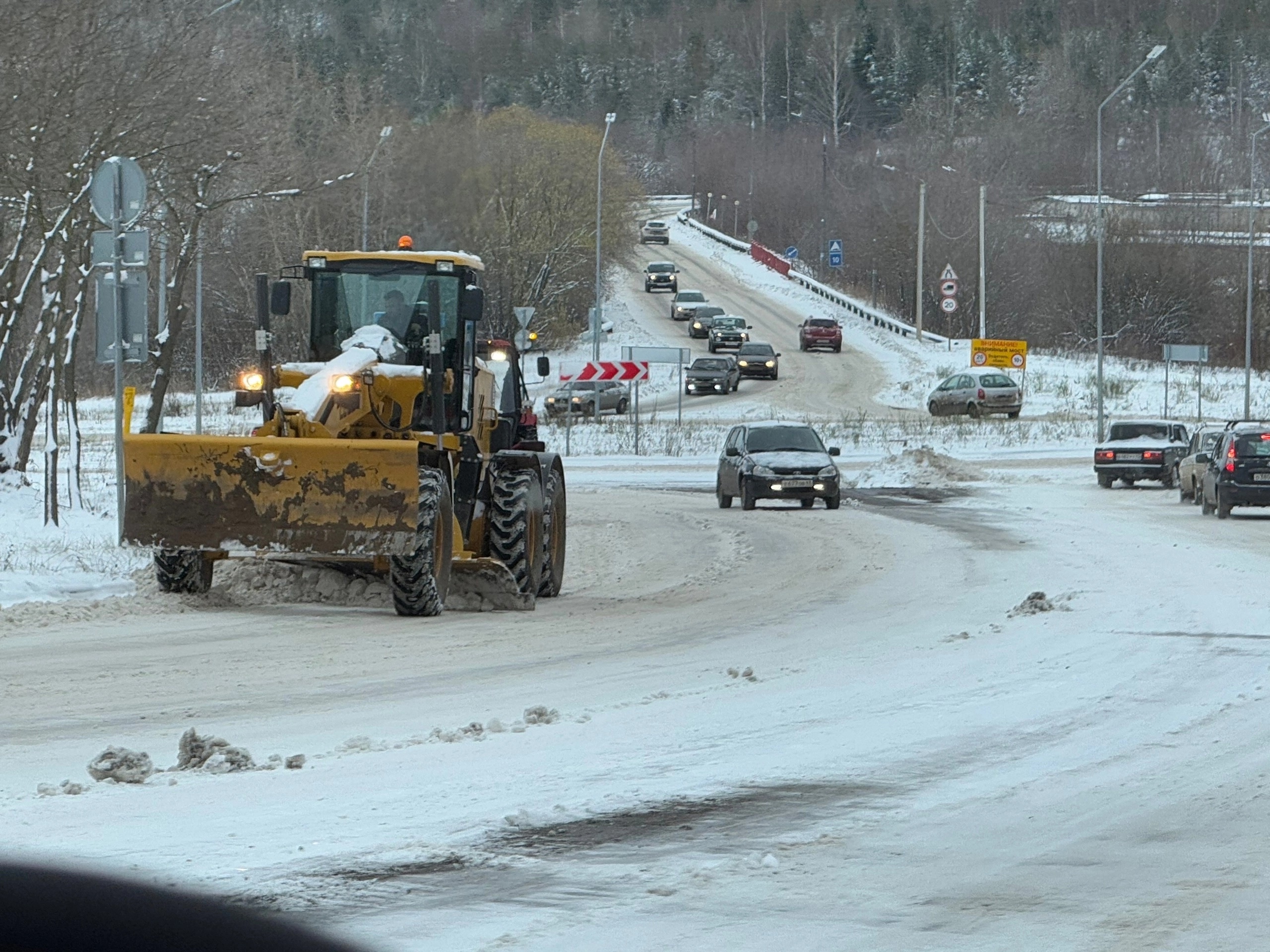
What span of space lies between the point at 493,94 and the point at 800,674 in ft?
579

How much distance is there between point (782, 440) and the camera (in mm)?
31953

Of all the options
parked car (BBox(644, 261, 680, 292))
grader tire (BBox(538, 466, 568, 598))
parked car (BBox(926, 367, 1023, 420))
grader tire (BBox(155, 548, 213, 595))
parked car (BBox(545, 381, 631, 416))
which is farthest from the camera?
parked car (BBox(644, 261, 680, 292))

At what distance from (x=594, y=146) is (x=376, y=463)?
74610 millimetres

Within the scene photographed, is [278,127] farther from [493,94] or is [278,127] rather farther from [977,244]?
[493,94]

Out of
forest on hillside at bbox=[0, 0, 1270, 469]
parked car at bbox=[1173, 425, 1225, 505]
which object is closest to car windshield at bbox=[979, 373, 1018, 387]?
forest on hillside at bbox=[0, 0, 1270, 469]

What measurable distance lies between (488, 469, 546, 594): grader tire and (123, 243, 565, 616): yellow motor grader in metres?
0.01

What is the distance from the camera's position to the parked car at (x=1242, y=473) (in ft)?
95.6

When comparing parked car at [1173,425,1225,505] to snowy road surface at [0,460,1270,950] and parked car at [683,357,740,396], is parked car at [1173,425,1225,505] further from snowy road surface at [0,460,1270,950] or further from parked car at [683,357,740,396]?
parked car at [683,357,740,396]

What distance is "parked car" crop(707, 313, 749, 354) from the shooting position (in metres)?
76.6

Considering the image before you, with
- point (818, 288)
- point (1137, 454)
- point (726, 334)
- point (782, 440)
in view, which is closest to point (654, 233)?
point (818, 288)

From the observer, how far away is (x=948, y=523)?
26.9 metres

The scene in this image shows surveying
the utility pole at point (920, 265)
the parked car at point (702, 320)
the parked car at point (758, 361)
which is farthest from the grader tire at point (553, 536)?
the parked car at point (702, 320)

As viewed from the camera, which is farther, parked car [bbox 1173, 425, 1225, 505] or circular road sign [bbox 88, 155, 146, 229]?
parked car [bbox 1173, 425, 1225, 505]

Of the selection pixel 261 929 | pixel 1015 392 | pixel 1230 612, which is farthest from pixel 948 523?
pixel 1015 392
